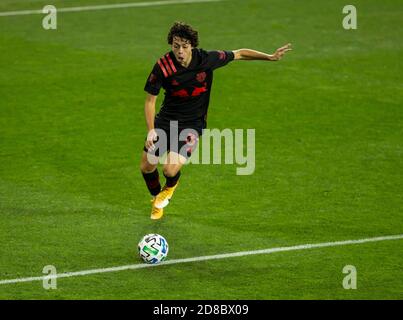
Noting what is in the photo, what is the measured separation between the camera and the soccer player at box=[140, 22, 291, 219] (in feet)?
37.1

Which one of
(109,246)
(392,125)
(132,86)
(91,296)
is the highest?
(132,86)

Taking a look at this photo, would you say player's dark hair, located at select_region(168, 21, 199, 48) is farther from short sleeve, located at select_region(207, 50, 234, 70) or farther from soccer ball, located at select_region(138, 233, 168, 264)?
soccer ball, located at select_region(138, 233, 168, 264)

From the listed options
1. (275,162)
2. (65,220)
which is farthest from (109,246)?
(275,162)

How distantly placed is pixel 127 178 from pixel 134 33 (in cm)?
730

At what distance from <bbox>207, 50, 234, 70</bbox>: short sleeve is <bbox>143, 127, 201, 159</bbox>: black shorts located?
0.83 meters

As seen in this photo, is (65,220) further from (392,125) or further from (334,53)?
(334,53)

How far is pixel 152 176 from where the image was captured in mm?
11844

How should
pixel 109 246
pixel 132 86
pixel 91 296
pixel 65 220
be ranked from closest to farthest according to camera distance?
1. pixel 91 296
2. pixel 109 246
3. pixel 65 220
4. pixel 132 86

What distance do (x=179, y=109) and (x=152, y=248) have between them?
2161 millimetres

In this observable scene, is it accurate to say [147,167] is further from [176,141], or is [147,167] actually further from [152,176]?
[176,141]

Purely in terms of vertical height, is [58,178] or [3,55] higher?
[3,55]

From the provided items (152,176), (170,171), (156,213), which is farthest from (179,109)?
(156,213)

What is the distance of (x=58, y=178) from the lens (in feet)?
42.5

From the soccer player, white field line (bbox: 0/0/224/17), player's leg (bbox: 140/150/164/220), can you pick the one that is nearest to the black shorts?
the soccer player
